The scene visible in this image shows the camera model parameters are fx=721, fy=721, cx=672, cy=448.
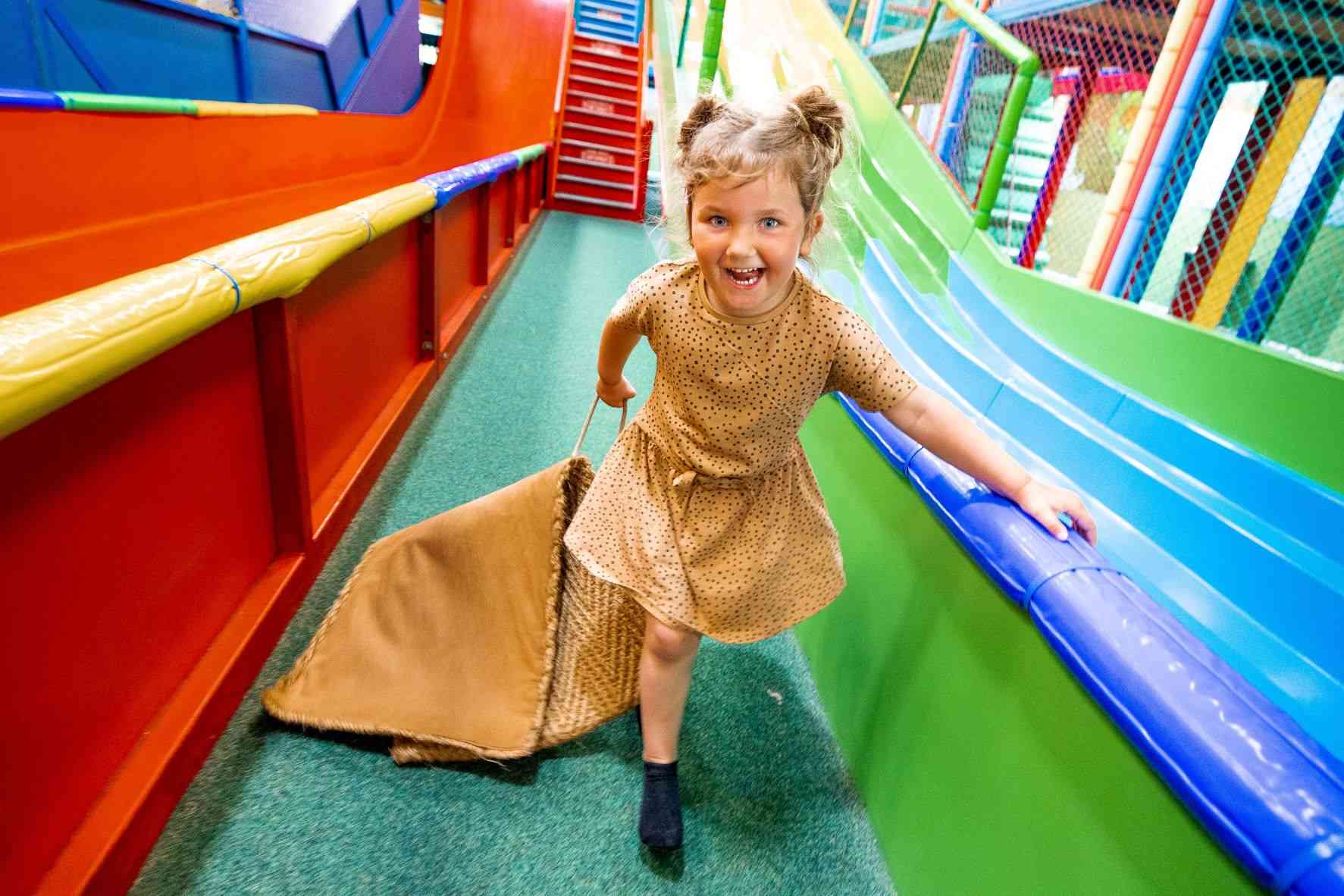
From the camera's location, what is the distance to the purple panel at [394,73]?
18.7 ft

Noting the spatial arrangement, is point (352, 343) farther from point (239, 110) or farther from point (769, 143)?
point (239, 110)

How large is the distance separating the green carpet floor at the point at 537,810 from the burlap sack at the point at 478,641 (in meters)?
0.06

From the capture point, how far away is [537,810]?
1127 mm

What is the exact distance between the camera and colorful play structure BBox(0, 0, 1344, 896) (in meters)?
0.72

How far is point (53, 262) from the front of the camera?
2.16 meters

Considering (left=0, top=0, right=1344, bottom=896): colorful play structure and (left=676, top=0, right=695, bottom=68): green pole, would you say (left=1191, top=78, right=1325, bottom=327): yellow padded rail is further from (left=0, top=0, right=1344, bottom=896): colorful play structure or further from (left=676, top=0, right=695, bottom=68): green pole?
(left=676, top=0, right=695, bottom=68): green pole

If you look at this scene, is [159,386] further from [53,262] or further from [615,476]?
[53,262]

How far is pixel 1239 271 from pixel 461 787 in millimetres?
4634

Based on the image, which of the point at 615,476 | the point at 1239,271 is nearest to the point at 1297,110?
the point at 1239,271

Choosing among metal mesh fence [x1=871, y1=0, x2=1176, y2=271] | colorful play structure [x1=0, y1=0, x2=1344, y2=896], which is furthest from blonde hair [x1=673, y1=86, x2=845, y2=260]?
metal mesh fence [x1=871, y1=0, x2=1176, y2=271]

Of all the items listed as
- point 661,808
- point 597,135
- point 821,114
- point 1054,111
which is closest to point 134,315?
point 821,114

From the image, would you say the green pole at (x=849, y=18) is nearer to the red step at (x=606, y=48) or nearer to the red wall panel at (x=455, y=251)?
the red wall panel at (x=455, y=251)

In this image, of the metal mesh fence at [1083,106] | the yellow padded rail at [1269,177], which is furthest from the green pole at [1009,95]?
the yellow padded rail at [1269,177]

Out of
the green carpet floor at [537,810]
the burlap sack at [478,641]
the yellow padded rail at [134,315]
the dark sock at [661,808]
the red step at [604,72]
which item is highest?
the red step at [604,72]
